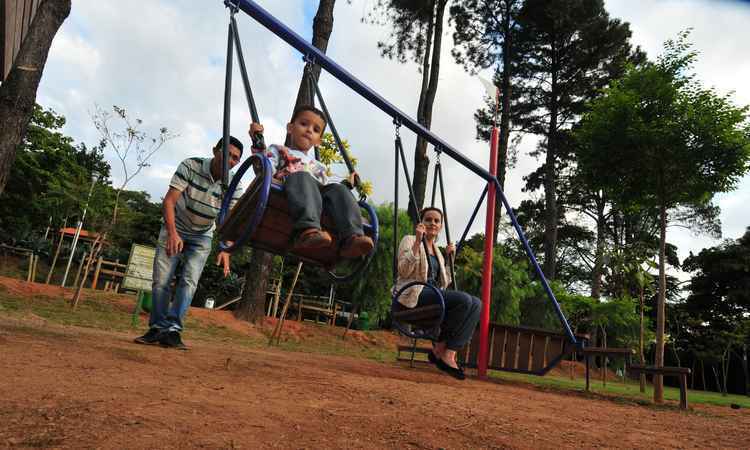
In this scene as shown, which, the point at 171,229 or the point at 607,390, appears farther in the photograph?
the point at 607,390

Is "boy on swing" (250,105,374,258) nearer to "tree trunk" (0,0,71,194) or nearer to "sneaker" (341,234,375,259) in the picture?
"sneaker" (341,234,375,259)

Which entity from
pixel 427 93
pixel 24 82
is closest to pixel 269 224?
pixel 24 82

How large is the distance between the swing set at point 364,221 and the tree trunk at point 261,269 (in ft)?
15.3

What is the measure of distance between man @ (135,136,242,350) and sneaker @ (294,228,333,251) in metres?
1.41

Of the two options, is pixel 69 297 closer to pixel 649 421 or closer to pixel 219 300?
pixel 219 300

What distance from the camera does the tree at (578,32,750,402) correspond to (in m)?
7.63

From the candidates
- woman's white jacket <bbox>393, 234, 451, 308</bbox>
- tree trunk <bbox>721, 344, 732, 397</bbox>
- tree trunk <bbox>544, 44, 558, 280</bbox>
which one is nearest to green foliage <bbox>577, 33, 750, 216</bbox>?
woman's white jacket <bbox>393, 234, 451, 308</bbox>

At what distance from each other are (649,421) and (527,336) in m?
2.53

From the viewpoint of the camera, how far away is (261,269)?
33.8 feet

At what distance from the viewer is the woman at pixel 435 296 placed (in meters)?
4.23

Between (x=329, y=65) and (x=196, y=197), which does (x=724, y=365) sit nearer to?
(x=329, y=65)

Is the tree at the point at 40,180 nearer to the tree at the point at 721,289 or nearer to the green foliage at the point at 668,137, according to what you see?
the green foliage at the point at 668,137

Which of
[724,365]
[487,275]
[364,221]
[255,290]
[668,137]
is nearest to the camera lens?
[364,221]

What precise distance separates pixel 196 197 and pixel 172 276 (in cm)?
78
